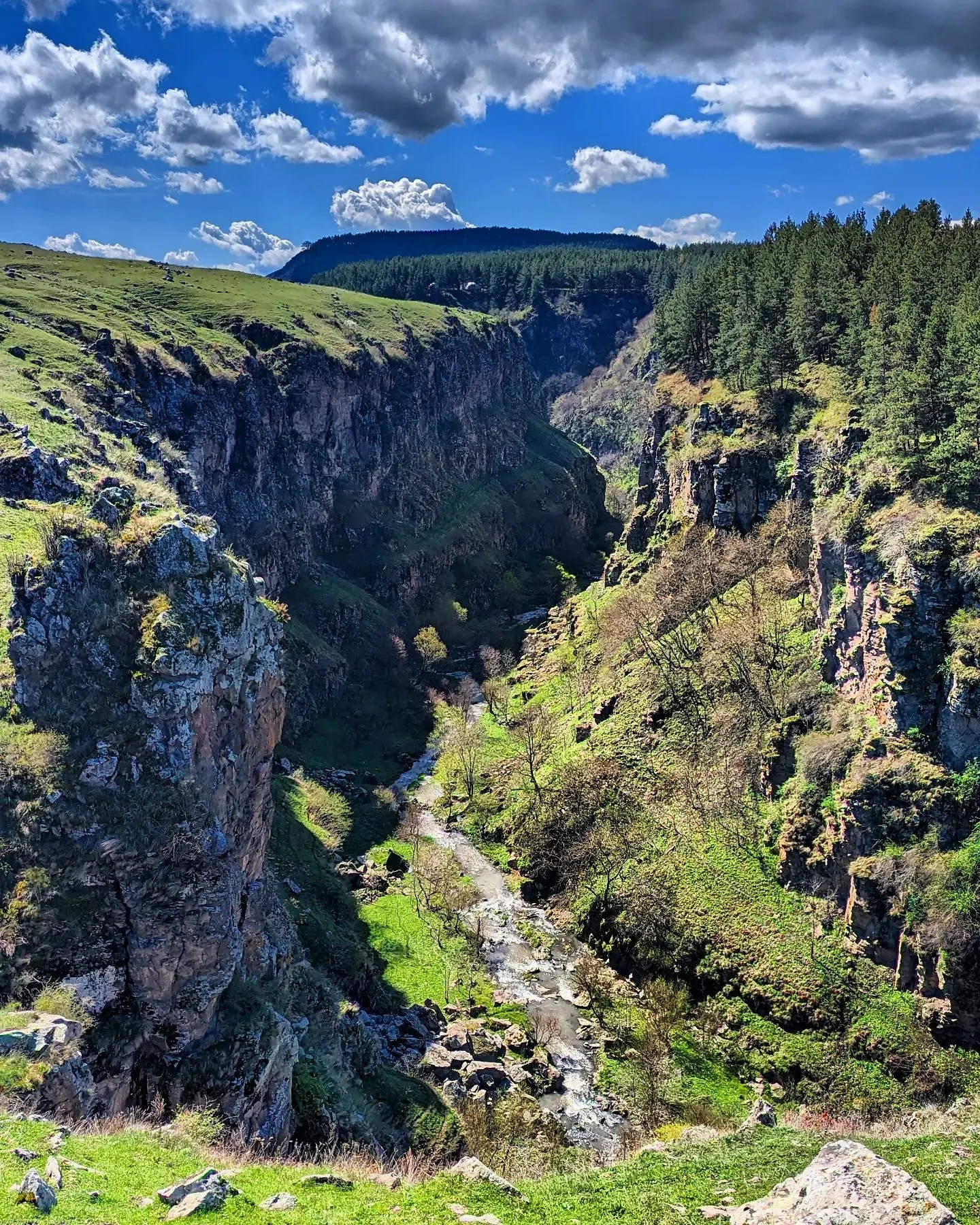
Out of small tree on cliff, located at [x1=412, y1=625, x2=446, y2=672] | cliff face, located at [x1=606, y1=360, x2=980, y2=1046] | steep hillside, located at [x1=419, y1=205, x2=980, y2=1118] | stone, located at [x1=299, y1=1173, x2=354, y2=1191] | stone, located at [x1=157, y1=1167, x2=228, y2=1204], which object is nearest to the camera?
stone, located at [x1=157, y1=1167, x2=228, y2=1204]

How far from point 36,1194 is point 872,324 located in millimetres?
95285

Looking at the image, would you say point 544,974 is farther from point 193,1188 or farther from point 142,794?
point 193,1188

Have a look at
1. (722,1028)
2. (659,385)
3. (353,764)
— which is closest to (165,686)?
(722,1028)

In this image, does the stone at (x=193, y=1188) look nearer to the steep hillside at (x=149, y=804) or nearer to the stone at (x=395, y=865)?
the steep hillside at (x=149, y=804)

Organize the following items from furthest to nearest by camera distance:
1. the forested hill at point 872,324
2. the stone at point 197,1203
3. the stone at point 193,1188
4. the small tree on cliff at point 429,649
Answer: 1. the small tree on cliff at point 429,649
2. the forested hill at point 872,324
3. the stone at point 193,1188
4. the stone at point 197,1203

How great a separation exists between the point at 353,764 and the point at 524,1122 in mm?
57180

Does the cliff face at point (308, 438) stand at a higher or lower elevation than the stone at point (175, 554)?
higher

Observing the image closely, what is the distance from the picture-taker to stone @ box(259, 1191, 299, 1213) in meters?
22.7

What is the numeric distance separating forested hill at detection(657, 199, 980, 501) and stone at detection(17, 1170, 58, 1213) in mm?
65253

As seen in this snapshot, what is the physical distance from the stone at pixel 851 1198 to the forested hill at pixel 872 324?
170ft

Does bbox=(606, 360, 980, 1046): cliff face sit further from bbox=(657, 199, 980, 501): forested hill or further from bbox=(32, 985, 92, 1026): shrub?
bbox=(32, 985, 92, 1026): shrub

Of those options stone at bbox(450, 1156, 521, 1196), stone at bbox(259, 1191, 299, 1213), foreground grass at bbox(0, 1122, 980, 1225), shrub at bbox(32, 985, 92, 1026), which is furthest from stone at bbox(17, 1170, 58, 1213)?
stone at bbox(450, 1156, 521, 1196)

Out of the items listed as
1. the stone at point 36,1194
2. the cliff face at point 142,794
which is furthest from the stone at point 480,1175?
the stone at point 36,1194

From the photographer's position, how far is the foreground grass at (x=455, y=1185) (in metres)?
21.8
